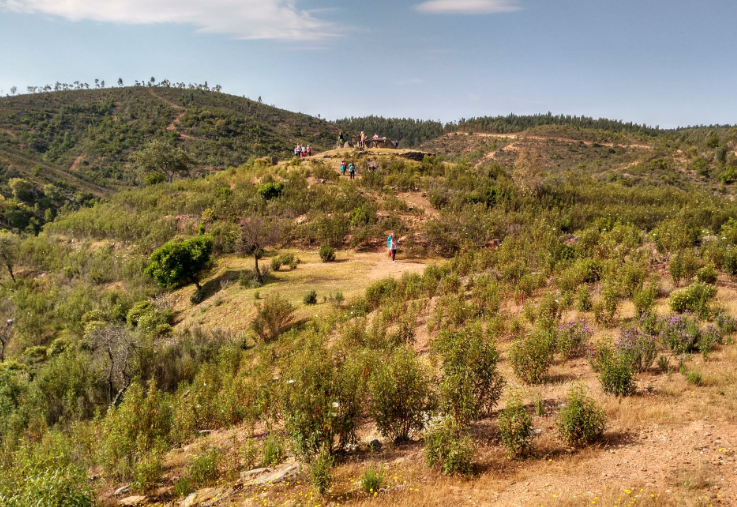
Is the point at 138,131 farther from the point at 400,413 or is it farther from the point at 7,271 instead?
the point at 400,413

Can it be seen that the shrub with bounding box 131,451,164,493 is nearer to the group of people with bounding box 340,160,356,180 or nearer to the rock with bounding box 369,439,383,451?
the rock with bounding box 369,439,383,451

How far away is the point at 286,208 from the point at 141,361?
12.3 metres

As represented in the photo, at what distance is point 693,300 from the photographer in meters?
6.82

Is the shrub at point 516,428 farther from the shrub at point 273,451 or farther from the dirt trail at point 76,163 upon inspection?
the dirt trail at point 76,163

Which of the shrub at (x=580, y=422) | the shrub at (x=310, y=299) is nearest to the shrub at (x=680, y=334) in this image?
the shrub at (x=580, y=422)

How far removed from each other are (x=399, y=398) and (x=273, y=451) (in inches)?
63.8

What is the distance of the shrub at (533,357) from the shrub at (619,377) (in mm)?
785

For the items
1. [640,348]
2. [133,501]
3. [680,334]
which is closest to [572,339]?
[640,348]

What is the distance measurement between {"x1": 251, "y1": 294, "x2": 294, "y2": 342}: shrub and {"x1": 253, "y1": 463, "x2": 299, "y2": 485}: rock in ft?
18.1

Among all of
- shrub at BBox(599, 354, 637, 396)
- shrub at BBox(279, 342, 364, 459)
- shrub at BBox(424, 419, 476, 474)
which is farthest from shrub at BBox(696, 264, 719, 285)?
shrub at BBox(279, 342, 364, 459)

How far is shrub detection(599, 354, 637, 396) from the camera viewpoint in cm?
478

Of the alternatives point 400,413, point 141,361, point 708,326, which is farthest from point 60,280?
point 708,326

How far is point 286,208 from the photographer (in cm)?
2019

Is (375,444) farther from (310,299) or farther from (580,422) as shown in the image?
(310,299)
